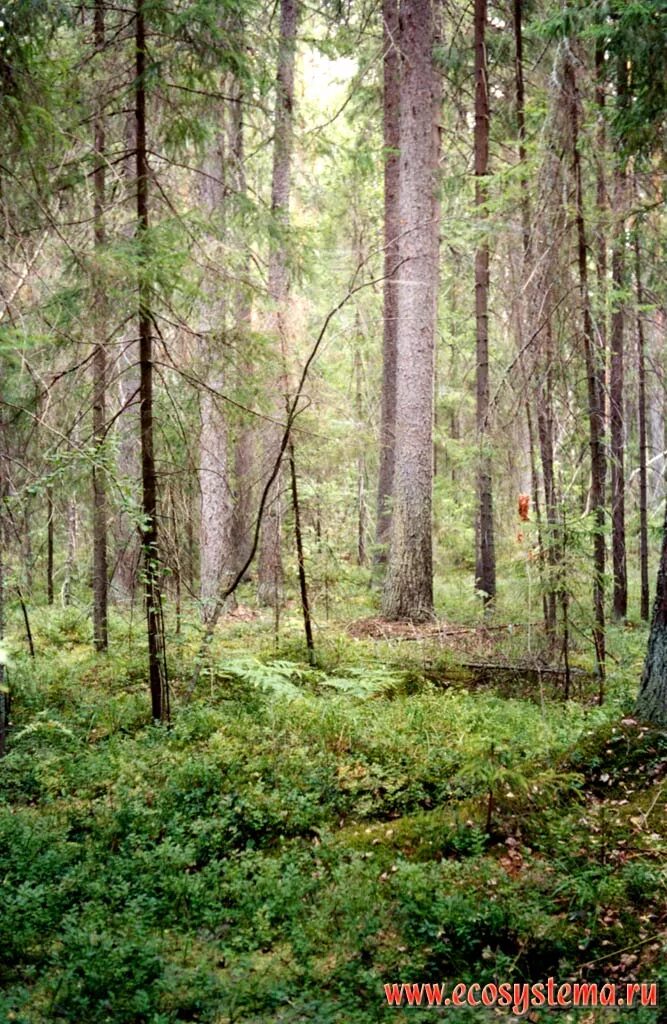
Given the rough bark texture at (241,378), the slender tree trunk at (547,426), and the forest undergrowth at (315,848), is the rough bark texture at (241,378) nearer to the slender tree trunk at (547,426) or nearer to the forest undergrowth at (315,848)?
the forest undergrowth at (315,848)

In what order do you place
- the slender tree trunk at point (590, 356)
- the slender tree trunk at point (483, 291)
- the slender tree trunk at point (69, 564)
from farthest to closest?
the slender tree trunk at point (483, 291) < the slender tree trunk at point (69, 564) < the slender tree trunk at point (590, 356)

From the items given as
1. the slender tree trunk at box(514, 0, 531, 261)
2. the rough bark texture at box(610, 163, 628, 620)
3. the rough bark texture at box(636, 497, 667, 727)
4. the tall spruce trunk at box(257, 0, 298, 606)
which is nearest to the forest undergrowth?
the rough bark texture at box(636, 497, 667, 727)

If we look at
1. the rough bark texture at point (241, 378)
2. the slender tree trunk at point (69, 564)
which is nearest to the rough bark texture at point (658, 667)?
the rough bark texture at point (241, 378)

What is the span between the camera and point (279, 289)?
1298 centimetres

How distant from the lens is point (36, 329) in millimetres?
8039

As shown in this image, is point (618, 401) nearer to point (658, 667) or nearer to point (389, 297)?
point (389, 297)

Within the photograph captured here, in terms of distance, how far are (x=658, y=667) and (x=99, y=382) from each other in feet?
20.0

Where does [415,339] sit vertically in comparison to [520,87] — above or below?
below

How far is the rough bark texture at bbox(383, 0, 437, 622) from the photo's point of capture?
10477 mm

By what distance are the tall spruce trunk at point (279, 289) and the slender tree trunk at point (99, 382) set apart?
5.94 ft

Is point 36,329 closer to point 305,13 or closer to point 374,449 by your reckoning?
point 374,449

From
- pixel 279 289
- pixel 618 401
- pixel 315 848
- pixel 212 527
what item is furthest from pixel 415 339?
pixel 315 848

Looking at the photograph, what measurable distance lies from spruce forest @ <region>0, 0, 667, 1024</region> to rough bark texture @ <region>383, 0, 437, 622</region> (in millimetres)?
47

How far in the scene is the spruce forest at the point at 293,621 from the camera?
13.2 ft
